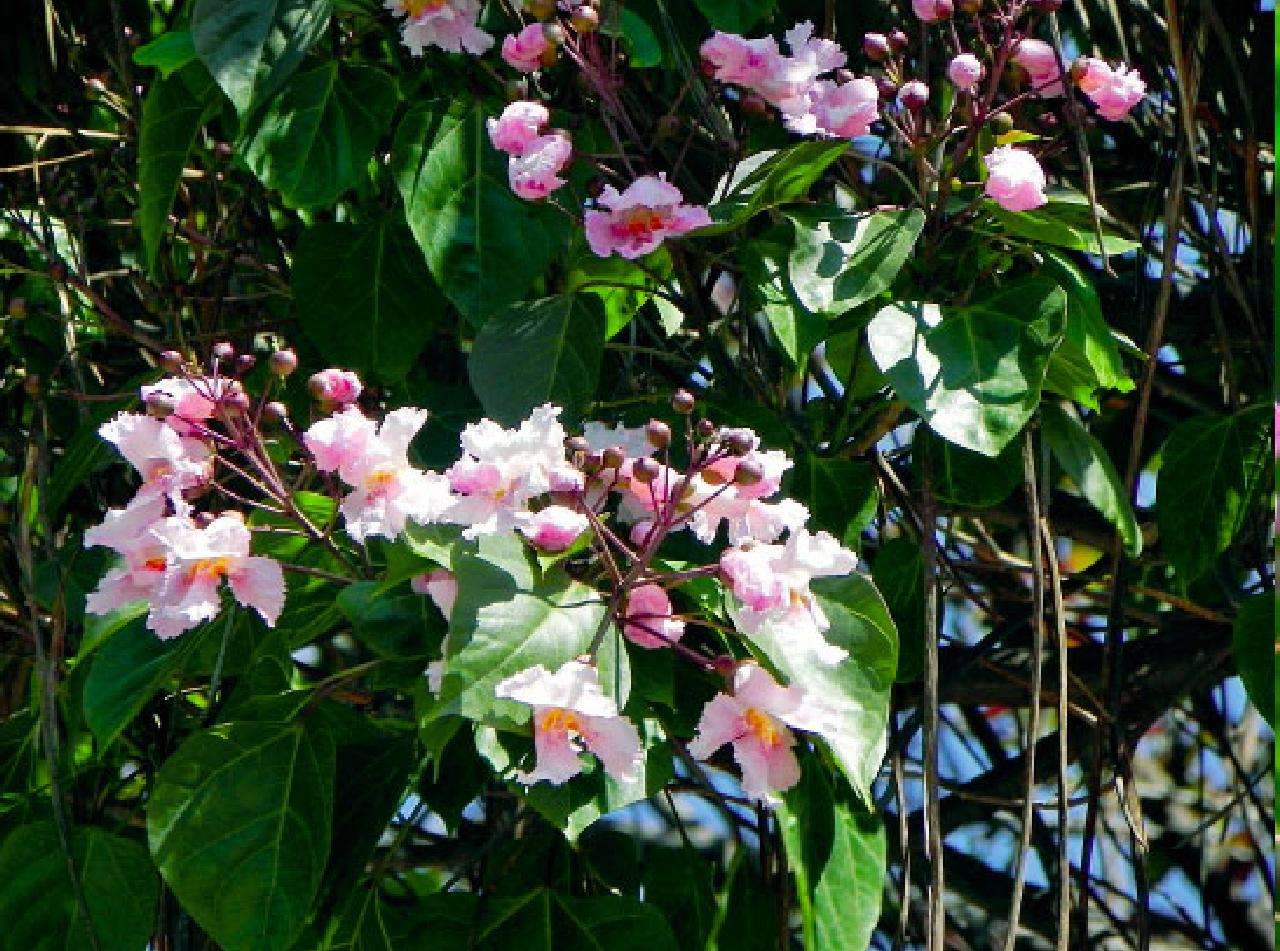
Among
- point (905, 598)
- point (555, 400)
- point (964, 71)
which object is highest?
point (964, 71)

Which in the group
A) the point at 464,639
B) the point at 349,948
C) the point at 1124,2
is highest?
the point at 1124,2

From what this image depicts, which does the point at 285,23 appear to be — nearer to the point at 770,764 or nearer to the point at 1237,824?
the point at 770,764

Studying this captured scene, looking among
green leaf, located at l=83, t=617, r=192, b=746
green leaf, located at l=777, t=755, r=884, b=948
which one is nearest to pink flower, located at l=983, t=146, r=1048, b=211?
green leaf, located at l=777, t=755, r=884, b=948

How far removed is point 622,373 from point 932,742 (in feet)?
1.56

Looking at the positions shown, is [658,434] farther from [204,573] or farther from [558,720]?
[204,573]

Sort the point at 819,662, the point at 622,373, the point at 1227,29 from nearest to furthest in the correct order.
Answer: the point at 819,662 → the point at 622,373 → the point at 1227,29

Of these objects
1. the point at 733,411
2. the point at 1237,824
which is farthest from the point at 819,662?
the point at 1237,824

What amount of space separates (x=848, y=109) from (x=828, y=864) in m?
0.51

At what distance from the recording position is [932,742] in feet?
4.68

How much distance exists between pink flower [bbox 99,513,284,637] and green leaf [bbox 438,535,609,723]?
0.48 feet

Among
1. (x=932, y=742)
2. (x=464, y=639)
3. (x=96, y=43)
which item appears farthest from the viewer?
(x=96, y=43)

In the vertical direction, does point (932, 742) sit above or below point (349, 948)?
above

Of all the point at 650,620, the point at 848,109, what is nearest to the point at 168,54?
the point at 848,109

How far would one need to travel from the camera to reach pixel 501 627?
3.89 ft
